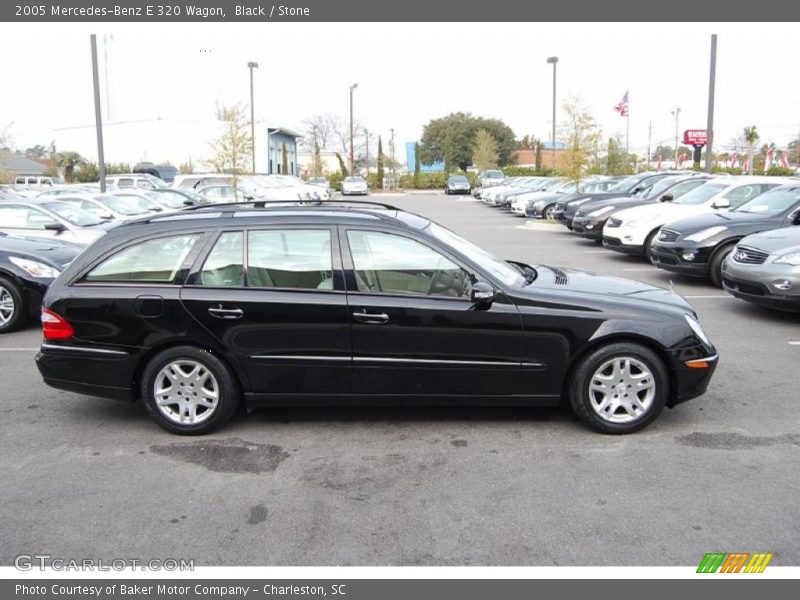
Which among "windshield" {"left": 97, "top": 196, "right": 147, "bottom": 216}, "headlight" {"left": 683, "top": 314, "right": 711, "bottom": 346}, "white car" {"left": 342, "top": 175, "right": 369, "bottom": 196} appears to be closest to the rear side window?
"headlight" {"left": 683, "top": 314, "right": 711, "bottom": 346}

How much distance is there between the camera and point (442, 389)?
491 cm

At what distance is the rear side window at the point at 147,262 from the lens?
5.06 metres

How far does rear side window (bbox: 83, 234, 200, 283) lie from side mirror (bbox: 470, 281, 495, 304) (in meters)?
2.07

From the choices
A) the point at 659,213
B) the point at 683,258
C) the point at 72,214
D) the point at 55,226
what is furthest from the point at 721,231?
the point at 72,214

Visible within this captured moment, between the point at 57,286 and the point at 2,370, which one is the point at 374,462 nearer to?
the point at 57,286

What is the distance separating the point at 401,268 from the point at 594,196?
16.5 meters

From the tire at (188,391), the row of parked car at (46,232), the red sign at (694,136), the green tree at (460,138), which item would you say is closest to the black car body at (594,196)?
the row of parked car at (46,232)

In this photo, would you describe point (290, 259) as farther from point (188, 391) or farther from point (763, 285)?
point (763, 285)

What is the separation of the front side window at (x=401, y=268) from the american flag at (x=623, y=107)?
3394cm

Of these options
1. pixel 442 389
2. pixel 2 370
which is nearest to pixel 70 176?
pixel 2 370


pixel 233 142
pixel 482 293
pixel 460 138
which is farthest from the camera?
pixel 460 138

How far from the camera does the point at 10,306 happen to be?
27.6 feet

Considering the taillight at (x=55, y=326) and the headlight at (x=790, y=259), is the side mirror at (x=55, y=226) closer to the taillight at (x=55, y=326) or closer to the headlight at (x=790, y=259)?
the taillight at (x=55, y=326)
